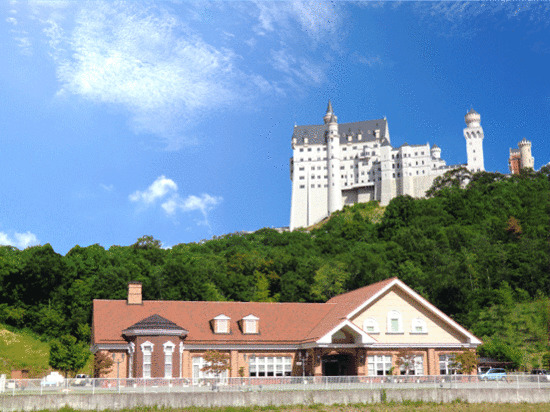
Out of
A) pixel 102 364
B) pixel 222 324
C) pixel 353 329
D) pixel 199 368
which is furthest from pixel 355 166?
pixel 102 364

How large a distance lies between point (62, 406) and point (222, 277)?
47.4 metres

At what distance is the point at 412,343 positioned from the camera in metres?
40.8

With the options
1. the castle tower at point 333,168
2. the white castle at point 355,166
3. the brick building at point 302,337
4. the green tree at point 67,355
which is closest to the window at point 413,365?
the brick building at point 302,337

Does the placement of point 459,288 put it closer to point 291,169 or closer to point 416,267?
point 416,267

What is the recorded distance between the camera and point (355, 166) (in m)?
166

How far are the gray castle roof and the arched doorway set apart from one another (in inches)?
5018

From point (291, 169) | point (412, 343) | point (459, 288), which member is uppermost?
point (291, 169)

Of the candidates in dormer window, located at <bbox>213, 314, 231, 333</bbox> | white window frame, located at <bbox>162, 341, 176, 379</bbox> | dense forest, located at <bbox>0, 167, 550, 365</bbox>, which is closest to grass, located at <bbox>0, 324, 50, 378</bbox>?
dense forest, located at <bbox>0, 167, 550, 365</bbox>

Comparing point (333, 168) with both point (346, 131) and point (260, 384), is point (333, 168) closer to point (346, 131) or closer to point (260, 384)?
point (346, 131)

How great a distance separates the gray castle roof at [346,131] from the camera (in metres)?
168

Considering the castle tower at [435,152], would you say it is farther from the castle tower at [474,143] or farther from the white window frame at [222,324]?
the white window frame at [222,324]

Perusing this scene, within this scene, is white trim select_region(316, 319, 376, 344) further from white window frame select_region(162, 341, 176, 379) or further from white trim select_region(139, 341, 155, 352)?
white trim select_region(139, 341, 155, 352)

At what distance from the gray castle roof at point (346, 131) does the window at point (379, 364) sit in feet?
422

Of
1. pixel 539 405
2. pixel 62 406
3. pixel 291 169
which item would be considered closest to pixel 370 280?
pixel 539 405
